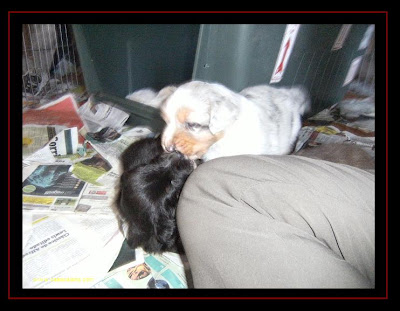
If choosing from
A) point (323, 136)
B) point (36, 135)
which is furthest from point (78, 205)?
point (323, 136)

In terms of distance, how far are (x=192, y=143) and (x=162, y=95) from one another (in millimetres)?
398

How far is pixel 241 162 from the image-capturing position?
0.88 metres

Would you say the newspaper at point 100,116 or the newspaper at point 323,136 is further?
the newspaper at point 100,116

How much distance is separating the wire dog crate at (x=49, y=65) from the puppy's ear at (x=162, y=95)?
578mm

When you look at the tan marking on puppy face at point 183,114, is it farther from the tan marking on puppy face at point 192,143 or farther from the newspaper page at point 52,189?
the newspaper page at point 52,189

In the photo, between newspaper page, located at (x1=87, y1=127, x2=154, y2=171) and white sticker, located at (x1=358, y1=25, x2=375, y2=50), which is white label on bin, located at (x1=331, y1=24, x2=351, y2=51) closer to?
white sticker, located at (x1=358, y1=25, x2=375, y2=50)

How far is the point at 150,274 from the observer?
116cm

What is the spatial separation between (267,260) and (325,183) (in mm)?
257

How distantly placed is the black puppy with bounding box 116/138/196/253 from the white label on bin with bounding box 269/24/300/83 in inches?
20.5

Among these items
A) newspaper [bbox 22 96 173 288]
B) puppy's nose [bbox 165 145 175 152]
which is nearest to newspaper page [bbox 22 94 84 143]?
newspaper [bbox 22 96 173 288]

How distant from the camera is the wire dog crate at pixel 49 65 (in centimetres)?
166

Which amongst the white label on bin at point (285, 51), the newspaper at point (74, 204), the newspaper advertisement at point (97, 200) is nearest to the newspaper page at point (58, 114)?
the newspaper at point (74, 204)
